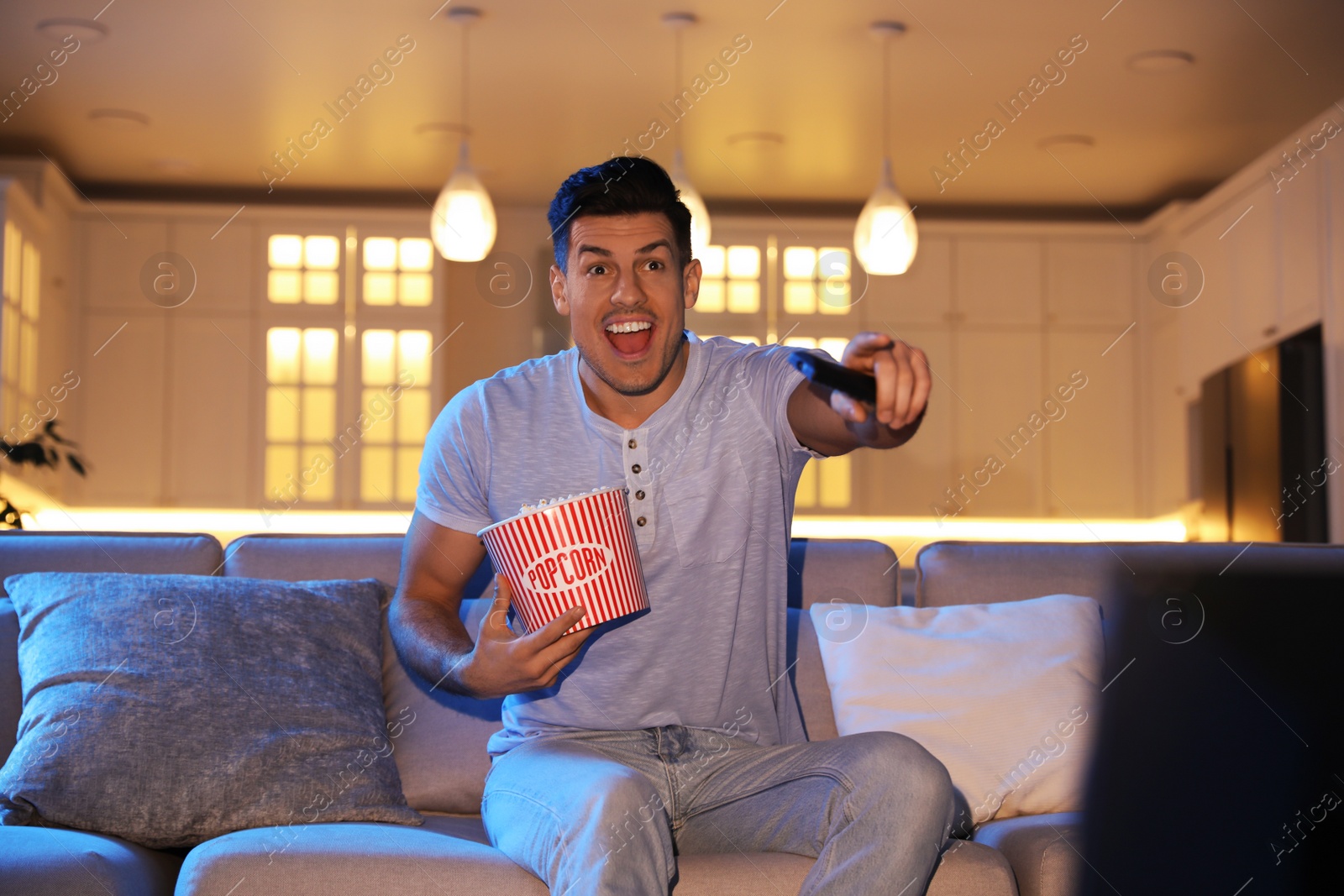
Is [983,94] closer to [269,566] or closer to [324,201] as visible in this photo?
[324,201]

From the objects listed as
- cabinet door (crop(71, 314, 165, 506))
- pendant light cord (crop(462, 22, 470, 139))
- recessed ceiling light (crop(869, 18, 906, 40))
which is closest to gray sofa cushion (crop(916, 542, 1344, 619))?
recessed ceiling light (crop(869, 18, 906, 40))

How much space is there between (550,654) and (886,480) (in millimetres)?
4894

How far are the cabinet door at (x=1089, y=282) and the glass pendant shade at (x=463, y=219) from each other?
3.50 metres

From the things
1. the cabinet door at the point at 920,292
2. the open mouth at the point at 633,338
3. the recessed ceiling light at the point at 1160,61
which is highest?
the recessed ceiling light at the point at 1160,61

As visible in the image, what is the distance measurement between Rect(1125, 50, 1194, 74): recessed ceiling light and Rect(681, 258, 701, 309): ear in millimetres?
3353

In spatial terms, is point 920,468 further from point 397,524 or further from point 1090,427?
point 397,524

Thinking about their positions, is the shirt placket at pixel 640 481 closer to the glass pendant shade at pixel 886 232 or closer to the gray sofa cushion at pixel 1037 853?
the gray sofa cushion at pixel 1037 853

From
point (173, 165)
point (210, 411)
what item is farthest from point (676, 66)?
point (210, 411)

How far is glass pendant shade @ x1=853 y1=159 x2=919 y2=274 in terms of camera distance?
3.91 m

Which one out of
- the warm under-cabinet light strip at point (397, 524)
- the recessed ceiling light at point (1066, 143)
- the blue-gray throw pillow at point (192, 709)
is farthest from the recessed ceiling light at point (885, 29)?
the blue-gray throw pillow at point (192, 709)

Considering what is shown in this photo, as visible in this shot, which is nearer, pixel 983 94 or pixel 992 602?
pixel 992 602

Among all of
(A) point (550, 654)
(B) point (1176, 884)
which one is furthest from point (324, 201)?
(B) point (1176, 884)

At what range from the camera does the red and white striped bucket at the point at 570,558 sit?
132 centimetres

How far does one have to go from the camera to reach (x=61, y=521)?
226 inches
